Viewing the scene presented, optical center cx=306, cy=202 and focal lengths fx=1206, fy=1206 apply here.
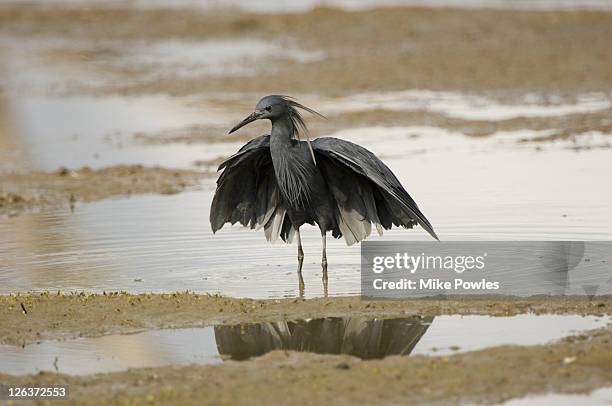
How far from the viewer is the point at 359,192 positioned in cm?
952

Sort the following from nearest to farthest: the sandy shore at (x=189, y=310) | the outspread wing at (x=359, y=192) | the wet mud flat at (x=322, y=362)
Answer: the wet mud flat at (x=322, y=362), the sandy shore at (x=189, y=310), the outspread wing at (x=359, y=192)

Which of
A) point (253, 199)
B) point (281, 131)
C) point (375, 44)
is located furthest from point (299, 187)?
point (375, 44)

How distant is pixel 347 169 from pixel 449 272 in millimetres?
1136

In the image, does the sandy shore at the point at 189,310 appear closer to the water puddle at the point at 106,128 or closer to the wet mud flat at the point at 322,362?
the wet mud flat at the point at 322,362

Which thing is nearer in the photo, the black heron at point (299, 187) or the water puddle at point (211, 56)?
the black heron at point (299, 187)

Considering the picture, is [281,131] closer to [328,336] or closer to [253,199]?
[253,199]

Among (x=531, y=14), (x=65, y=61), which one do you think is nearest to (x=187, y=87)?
(x=65, y=61)

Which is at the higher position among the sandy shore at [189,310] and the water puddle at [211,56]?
the water puddle at [211,56]

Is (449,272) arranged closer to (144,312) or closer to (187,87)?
(144,312)

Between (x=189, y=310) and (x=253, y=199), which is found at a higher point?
(x=253, y=199)

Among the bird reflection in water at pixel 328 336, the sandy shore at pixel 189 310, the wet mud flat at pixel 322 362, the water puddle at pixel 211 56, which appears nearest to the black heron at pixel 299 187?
the sandy shore at pixel 189 310

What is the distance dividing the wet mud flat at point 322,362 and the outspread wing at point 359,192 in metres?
1.12

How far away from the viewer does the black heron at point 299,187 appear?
933 cm

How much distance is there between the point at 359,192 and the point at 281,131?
78cm
